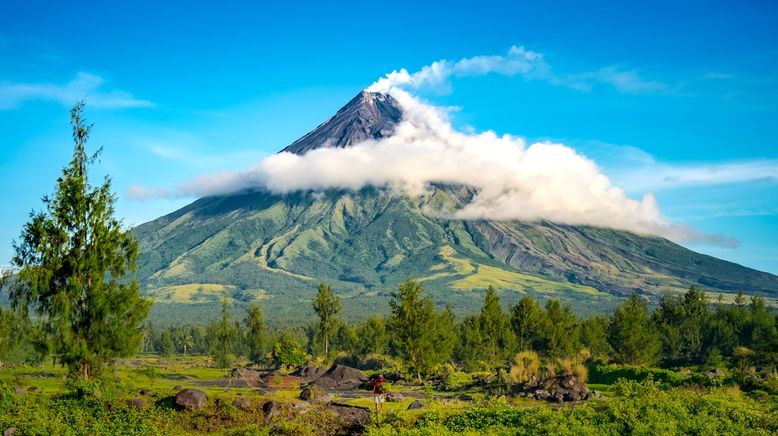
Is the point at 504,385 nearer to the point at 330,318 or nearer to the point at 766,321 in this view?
the point at 330,318

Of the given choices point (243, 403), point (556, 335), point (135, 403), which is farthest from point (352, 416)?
point (556, 335)

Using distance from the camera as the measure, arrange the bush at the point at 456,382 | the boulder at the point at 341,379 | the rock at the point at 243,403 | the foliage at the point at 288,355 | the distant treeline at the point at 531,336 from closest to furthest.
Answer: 1. the rock at the point at 243,403
2. the bush at the point at 456,382
3. the boulder at the point at 341,379
4. the distant treeline at the point at 531,336
5. the foliage at the point at 288,355

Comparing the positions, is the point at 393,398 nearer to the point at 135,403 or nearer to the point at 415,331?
the point at 415,331

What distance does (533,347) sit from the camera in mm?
82562

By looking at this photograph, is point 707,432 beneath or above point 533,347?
above

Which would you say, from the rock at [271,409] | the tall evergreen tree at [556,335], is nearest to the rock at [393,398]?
the rock at [271,409]

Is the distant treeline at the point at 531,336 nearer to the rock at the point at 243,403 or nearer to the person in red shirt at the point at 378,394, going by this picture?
the person in red shirt at the point at 378,394

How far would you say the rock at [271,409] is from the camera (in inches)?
1041

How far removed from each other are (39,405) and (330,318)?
2471 inches

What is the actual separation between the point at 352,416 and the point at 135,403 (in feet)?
33.8

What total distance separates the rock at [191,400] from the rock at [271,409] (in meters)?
2.88

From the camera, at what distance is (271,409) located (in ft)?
88.3

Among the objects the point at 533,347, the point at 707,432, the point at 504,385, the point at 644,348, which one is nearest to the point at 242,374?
the point at 504,385

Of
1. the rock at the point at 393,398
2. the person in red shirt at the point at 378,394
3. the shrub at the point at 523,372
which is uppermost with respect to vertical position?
the person in red shirt at the point at 378,394
